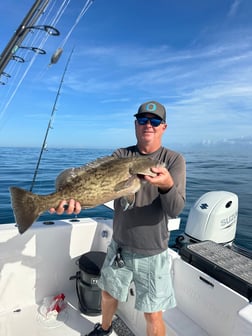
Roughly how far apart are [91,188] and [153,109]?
911 mm

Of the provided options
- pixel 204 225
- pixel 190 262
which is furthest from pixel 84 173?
pixel 204 225

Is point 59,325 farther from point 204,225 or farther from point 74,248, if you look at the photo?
point 204,225

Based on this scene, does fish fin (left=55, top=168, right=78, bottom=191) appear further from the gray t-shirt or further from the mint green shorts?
the mint green shorts

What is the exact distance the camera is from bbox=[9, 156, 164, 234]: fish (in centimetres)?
212

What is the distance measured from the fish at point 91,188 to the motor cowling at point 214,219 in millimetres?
2691

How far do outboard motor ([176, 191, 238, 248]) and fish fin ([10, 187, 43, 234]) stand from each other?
9.68 ft

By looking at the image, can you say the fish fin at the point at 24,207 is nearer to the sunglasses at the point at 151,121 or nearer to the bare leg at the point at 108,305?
the sunglasses at the point at 151,121

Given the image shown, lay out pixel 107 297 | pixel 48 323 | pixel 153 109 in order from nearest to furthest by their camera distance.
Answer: pixel 153 109
pixel 107 297
pixel 48 323

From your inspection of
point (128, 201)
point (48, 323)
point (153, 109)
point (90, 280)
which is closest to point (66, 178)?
point (128, 201)

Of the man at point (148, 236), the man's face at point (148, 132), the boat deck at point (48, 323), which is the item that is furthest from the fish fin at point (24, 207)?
the boat deck at point (48, 323)

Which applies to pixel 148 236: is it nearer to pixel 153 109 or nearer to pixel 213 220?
pixel 153 109

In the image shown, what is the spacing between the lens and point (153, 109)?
2346 millimetres

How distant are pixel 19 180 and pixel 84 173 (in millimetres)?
10873

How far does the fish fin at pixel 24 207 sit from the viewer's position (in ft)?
6.97
